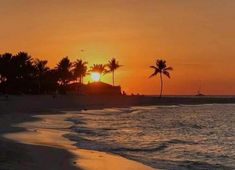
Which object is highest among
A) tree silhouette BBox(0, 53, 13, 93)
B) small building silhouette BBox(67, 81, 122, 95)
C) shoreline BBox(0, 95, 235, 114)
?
tree silhouette BBox(0, 53, 13, 93)

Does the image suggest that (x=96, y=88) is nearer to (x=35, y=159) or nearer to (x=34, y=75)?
(x=34, y=75)

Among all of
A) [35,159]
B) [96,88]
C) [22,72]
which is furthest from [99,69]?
[35,159]

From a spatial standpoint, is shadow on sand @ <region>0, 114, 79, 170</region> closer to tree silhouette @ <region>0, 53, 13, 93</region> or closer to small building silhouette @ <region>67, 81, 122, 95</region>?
tree silhouette @ <region>0, 53, 13, 93</region>

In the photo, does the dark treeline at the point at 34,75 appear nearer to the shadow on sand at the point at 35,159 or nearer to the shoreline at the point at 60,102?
the shoreline at the point at 60,102

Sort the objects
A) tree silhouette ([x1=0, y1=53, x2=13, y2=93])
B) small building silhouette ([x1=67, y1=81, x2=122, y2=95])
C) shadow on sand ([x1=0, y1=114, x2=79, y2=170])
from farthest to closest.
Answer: small building silhouette ([x1=67, y1=81, x2=122, y2=95]) → tree silhouette ([x1=0, y1=53, x2=13, y2=93]) → shadow on sand ([x1=0, y1=114, x2=79, y2=170])

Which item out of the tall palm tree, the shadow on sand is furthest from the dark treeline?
the shadow on sand

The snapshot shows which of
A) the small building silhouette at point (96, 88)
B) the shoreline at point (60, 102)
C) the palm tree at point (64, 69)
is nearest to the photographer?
the shoreline at point (60, 102)

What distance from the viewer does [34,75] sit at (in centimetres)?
11394

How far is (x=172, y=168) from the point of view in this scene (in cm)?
1781

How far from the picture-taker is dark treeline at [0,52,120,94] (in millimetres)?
103562

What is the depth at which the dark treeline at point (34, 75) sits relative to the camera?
340ft

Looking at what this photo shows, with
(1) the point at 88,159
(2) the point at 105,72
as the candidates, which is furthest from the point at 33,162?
(2) the point at 105,72

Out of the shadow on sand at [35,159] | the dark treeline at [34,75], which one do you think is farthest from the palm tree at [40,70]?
the shadow on sand at [35,159]

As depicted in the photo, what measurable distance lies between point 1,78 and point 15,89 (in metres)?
3.85
